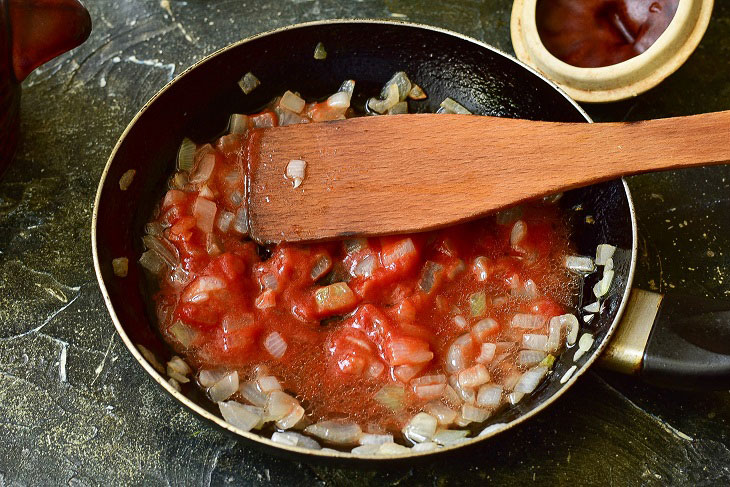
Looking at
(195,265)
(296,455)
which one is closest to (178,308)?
(195,265)

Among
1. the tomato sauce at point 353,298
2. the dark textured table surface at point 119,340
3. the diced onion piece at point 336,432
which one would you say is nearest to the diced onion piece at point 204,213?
the tomato sauce at point 353,298

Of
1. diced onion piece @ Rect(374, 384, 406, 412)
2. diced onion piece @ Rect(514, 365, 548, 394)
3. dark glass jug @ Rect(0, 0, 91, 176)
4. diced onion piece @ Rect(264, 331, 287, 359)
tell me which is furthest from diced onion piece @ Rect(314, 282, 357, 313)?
dark glass jug @ Rect(0, 0, 91, 176)

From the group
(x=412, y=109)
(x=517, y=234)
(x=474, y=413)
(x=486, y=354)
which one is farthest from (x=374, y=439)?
(x=412, y=109)

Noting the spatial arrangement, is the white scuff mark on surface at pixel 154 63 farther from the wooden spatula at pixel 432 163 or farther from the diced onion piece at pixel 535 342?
the diced onion piece at pixel 535 342

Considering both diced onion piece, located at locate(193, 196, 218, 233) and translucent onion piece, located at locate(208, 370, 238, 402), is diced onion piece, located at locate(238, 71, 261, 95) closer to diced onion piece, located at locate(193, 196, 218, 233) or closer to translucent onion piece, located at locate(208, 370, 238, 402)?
diced onion piece, located at locate(193, 196, 218, 233)

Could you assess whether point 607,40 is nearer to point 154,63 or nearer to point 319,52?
point 319,52
